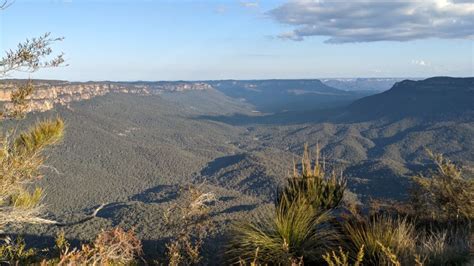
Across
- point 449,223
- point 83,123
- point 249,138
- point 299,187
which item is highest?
point 299,187

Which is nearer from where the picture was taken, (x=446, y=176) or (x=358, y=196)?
(x=446, y=176)

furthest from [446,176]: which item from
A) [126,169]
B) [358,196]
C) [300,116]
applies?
[300,116]

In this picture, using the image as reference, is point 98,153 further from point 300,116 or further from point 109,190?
point 300,116

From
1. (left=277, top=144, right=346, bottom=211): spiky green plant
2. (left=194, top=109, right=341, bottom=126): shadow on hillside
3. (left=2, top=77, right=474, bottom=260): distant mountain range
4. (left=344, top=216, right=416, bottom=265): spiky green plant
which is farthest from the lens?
(left=194, top=109, right=341, bottom=126): shadow on hillside

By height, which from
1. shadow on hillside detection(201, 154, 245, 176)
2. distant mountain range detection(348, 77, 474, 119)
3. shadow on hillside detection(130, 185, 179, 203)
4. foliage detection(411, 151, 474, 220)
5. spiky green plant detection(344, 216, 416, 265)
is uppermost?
spiky green plant detection(344, 216, 416, 265)

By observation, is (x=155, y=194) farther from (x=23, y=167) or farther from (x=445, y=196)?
(x=23, y=167)

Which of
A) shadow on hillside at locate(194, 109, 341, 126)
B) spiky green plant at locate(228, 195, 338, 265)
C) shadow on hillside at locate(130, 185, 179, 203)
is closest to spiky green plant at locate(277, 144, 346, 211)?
spiky green plant at locate(228, 195, 338, 265)

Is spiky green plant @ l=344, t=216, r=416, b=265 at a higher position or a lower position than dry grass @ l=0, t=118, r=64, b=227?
lower

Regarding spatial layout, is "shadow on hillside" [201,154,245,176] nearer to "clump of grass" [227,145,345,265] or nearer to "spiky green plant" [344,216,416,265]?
"clump of grass" [227,145,345,265]

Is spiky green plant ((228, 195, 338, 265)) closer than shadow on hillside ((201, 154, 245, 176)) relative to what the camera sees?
Yes
